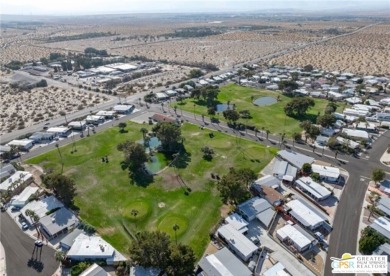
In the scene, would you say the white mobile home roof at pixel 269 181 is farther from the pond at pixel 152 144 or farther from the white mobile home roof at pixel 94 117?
the white mobile home roof at pixel 94 117

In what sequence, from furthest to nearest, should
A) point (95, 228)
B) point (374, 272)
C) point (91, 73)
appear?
point (91, 73)
point (95, 228)
point (374, 272)

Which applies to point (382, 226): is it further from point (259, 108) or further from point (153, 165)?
point (259, 108)

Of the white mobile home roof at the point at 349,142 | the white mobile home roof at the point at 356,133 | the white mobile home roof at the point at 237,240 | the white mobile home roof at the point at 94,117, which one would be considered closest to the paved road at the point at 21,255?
the white mobile home roof at the point at 237,240

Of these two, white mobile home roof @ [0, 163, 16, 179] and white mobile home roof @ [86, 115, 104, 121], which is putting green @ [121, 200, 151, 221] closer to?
white mobile home roof @ [0, 163, 16, 179]

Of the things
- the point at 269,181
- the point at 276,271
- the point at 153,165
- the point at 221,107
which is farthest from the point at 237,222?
the point at 221,107

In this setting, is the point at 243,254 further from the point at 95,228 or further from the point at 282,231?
the point at 95,228

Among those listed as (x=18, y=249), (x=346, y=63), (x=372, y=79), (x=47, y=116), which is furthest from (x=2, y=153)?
(x=346, y=63)

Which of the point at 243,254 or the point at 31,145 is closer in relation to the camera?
the point at 243,254
